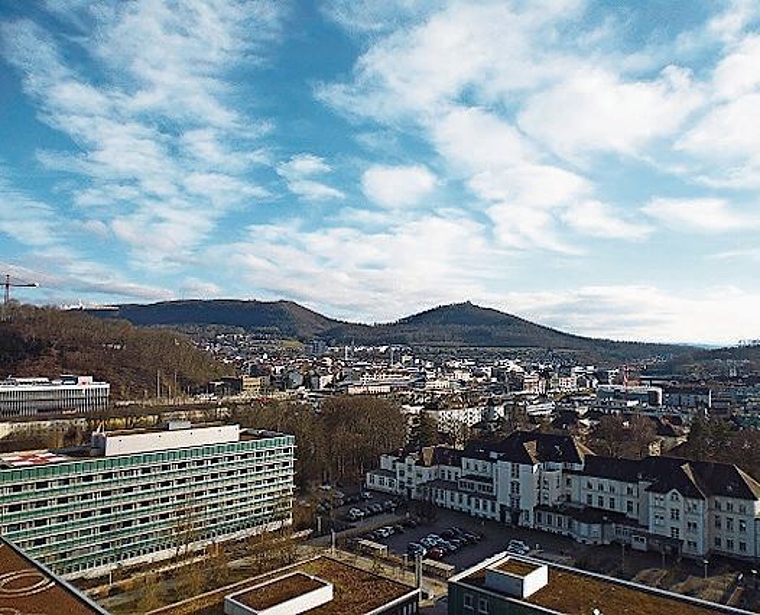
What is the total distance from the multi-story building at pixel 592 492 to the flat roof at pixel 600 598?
916 centimetres

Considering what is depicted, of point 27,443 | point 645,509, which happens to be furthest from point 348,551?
point 27,443

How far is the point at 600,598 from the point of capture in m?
13.6

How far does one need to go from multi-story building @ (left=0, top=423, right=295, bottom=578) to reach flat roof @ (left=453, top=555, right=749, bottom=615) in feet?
35.6

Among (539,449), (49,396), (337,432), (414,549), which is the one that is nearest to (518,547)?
(414,549)

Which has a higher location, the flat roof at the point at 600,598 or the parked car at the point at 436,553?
the flat roof at the point at 600,598

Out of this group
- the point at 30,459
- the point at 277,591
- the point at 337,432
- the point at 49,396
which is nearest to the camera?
the point at 277,591

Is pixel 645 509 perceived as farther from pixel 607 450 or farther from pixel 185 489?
pixel 185 489

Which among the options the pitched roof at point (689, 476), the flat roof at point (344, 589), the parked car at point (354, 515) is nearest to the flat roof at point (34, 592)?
the flat roof at point (344, 589)

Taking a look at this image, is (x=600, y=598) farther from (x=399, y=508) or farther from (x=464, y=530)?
(x=399, y=508)

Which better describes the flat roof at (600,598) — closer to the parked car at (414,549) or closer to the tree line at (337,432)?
the parked car at (414,549)

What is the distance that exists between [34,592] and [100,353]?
56.4 metres

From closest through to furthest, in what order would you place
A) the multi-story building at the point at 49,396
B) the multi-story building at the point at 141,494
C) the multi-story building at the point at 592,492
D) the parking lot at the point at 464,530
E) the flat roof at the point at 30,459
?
1. the multi-story building at the point at 141,494
2. the flat roof at the point at 30,459
3. the multi-story building at the point at 592,492
4. the parking lot at the point at 464,530
5. the multi-story building at the point at 49,396

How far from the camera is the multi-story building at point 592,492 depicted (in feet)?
72.2

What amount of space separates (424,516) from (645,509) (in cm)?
823
